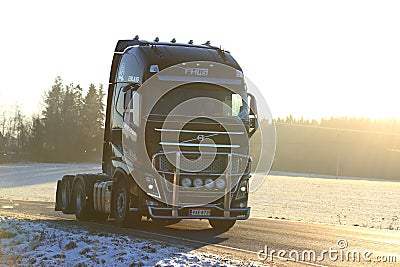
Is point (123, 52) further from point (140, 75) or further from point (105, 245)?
point (105, 245)

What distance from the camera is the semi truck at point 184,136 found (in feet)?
52.2

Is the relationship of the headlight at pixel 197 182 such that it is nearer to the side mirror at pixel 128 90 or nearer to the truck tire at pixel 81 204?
the side mirror at pixel 128 90

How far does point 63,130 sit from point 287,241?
88.6m

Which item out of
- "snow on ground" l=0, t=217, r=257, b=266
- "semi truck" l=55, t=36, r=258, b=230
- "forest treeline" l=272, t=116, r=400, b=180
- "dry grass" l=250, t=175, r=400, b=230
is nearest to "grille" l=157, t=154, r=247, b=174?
"semi truck" l=55, t=36, r=258, b=230

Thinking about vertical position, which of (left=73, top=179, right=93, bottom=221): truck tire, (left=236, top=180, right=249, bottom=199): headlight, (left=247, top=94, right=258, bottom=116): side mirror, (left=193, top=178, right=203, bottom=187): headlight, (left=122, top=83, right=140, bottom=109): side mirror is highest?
(left=122, top=83, right=140, bottom=109): side mirror

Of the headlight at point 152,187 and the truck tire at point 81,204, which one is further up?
the headlight at point 152,187

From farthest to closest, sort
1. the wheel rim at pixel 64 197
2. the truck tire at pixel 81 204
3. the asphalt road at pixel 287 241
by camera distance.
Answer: the wheel rim at pixel 64 197
the truck tire at pixel 81 204
the asphalt road at pixel 287 241

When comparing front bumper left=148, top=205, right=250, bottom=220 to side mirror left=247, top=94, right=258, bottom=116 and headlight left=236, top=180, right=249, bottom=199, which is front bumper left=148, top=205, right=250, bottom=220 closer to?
headlight left=236, top=180, right=249, bottom=199

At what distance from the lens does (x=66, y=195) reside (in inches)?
854

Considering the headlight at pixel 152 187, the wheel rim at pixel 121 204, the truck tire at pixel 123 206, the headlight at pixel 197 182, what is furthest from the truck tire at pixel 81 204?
the headlight at pixel 197 182

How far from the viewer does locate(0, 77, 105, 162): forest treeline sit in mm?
100312

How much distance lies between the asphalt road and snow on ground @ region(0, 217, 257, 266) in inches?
43.4

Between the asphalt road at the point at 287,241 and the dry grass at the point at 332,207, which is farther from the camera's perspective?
the dry grass at the point at 332,207

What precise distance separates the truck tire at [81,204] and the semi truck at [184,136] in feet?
8.00
